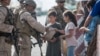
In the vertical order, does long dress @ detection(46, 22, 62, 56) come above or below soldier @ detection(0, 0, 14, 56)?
below

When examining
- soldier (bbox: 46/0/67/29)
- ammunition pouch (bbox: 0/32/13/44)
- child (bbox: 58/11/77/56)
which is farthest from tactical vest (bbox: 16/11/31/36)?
soldier (bbox: 46/0/67/29)

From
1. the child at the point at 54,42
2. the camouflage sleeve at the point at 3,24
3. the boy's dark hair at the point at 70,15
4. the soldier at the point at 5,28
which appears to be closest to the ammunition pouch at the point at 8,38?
the soldier at the point at 5,28

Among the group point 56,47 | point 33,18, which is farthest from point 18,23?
point 56,47

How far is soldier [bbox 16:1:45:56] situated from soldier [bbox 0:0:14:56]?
109cm

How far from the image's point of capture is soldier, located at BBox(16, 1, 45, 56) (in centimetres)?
967

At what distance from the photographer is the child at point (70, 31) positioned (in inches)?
392

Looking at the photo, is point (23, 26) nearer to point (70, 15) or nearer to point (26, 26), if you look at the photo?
point (26, 26)

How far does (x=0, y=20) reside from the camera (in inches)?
329

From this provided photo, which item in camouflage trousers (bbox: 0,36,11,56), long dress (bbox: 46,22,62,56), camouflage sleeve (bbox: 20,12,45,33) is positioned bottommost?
long dress (bbox: 46,22,62,56)

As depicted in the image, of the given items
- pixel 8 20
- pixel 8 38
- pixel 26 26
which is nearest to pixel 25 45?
pixel 26 26

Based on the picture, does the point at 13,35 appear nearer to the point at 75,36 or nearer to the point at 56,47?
the point at 56,47

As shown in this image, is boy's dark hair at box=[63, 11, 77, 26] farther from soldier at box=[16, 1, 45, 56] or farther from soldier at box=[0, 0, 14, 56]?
soldier at box=[0, 0, 14, 56]

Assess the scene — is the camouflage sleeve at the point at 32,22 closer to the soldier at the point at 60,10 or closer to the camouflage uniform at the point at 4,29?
the camouflage uniform at the point at 4,29

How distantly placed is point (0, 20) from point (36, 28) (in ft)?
4.95
